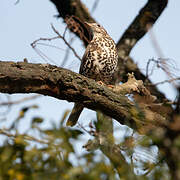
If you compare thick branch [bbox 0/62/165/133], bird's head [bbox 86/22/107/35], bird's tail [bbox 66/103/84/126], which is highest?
thick branch [bbox 0/62/165/133]

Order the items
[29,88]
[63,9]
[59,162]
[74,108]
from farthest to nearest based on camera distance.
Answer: [63,9] < [74,108] < [29,88] < [59,162]

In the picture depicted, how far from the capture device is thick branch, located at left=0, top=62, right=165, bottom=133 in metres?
3.23

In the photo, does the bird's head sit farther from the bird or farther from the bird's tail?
the bird's tail

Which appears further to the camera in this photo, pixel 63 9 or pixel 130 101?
pixel 63 9

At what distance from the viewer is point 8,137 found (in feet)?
6.69

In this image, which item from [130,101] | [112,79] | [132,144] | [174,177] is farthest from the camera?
[112,79]

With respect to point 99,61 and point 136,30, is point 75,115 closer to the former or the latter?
point 99,61

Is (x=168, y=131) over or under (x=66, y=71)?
over

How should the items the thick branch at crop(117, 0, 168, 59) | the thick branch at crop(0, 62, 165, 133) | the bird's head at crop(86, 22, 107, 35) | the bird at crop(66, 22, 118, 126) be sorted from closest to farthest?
1. the thick branch at crop(0, 62, 165, 133)
2. the bird at crop(66, 22, 118, 126)
3. the bird's head at crop(86, 22, 107, 35)
4. the thick branch at crop(117, 0, 168, 59)

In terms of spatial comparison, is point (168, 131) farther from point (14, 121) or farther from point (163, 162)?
point (14, 121)

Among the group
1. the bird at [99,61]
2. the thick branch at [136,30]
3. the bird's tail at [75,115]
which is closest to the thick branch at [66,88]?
the bird's tail at [75,115]

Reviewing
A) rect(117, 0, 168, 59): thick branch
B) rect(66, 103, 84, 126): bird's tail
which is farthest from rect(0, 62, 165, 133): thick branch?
rect(117, 0, 168, 59): thick branch

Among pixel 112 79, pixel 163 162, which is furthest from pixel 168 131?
pixel 112 79

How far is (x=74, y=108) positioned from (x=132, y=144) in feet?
10.7
